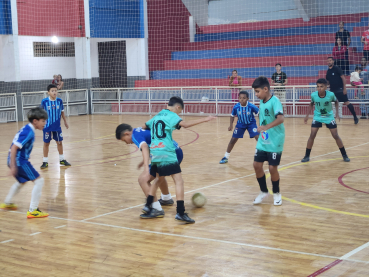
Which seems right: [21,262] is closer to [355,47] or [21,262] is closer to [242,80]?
[242,80]

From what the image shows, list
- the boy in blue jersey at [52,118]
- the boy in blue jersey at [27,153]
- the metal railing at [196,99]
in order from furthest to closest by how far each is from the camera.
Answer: the metal railing at [196,99] < the boy in blue jersey at [52,118] < the boy in blue jersey at [27,153]

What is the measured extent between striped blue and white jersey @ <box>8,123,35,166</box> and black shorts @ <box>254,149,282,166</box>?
298 cm

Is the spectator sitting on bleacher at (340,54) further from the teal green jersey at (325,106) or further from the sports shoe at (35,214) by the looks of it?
the sports shoe at (35,214)

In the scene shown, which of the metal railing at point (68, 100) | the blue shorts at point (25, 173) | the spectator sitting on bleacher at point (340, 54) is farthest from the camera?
the metal railing at point (68, 100)

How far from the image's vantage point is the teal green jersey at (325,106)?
959 centimetres

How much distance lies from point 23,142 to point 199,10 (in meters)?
22.4

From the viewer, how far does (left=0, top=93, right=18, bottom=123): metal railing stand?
20312mm

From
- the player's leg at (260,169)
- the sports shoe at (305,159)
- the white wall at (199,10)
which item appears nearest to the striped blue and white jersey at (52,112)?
the sports shoe at (305,159)

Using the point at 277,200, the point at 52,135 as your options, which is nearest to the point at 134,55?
the point at 52,135

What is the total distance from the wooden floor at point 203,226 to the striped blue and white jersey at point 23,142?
802 millimetres

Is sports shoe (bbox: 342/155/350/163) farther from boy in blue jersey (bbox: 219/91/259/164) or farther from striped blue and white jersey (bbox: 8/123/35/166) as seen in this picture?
striped blue and white jersey (bbox: 8/123/35/166)

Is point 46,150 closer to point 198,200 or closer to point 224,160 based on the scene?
point 224,160

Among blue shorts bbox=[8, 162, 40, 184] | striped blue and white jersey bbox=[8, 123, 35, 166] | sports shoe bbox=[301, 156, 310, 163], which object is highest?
striped blue and white jersey bbox=[8, 123, 35, 166]

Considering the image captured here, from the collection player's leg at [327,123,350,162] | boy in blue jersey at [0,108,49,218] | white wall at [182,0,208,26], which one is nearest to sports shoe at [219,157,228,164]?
player's leg at [327,123,350,162]
